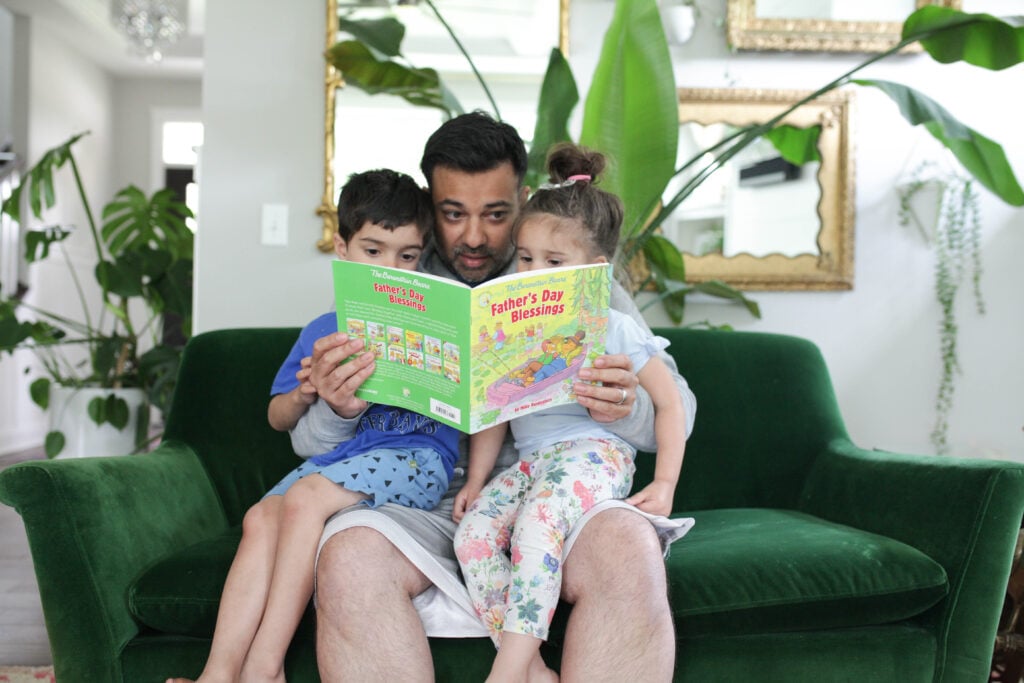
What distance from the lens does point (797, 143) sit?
8.51 ft

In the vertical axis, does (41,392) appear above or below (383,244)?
below

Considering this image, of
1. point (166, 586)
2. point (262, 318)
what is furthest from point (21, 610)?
point (166, 586)

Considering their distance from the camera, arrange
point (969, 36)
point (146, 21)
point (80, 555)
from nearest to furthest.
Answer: point (80, 555) → point (969, 36) → point (146, 21)

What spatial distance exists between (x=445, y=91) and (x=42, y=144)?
4.75 m

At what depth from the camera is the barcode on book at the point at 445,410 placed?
1271mm

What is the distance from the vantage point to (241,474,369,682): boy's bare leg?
1.27 meters

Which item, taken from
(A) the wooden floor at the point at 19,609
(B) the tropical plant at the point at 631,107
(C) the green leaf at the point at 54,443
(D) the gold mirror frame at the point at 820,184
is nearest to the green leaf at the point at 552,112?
(B) the tropical plant at the point at 631,107

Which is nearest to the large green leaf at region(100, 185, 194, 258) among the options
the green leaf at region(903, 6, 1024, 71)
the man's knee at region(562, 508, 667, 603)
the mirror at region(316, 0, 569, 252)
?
the mirror at region(316, 0, 569, 252)

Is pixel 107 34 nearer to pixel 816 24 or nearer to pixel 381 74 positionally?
pixel 381 74

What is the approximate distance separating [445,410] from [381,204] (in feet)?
1.33

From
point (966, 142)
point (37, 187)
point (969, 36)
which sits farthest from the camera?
point (37, 187)

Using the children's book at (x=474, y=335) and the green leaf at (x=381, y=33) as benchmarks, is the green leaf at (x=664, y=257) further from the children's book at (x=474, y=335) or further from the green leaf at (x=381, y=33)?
the children's book at (x=474, y=335)

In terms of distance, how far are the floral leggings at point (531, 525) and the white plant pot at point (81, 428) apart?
4.94ft

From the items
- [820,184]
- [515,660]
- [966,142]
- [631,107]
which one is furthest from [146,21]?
[515,660]
